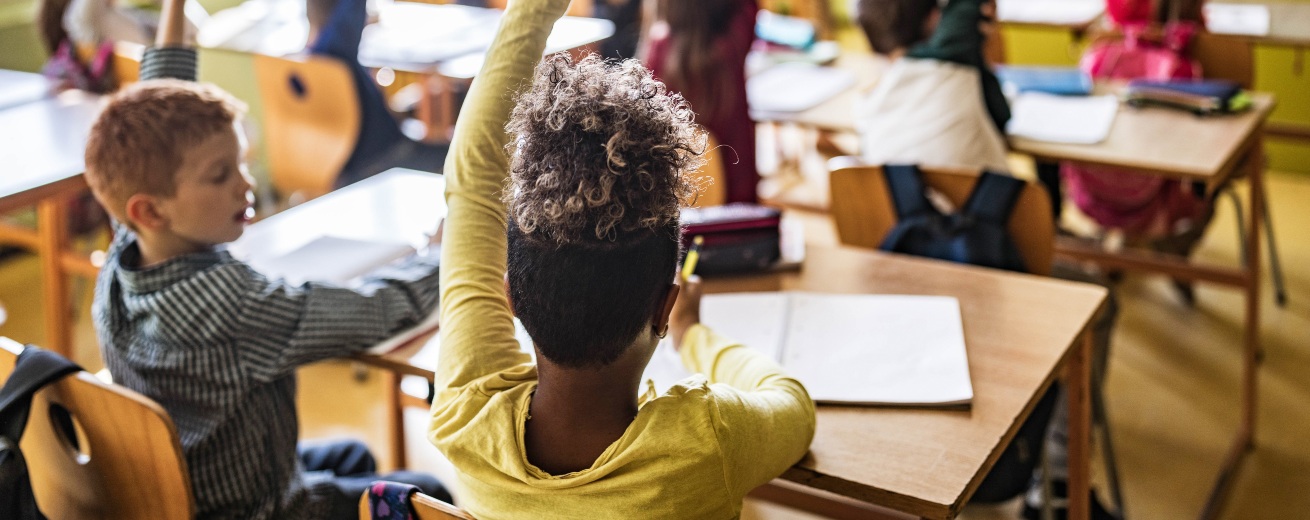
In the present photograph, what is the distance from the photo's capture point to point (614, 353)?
99cm

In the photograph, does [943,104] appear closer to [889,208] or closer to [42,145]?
[889,208]

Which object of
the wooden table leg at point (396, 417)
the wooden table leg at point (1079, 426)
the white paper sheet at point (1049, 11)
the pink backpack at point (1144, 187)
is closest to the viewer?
the wooden table leg at point (1079, 426)

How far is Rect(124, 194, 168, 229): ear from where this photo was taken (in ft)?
4.60

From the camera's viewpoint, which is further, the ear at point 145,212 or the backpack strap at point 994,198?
the backpack strap at point 994,198

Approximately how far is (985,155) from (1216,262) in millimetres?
1589

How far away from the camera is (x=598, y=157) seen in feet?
2.99

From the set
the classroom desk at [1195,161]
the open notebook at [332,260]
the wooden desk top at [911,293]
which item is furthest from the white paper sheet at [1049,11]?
the open notebook at [332,260]

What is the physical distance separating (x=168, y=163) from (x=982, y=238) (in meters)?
1.18

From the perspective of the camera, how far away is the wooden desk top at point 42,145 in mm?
2084

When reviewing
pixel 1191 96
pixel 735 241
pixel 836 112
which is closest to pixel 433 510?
pixel 735 241

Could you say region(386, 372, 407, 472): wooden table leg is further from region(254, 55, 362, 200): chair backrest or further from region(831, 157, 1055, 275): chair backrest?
region(254, 55, 362, 200): chair backrest

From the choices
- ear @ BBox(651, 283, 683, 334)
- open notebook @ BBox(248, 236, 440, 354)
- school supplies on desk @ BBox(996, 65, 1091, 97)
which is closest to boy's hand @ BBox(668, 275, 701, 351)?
ear @ BBox(651, 283, 683, 334)

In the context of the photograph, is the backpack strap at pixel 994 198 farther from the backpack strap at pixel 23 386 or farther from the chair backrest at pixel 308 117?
the chair backrest at pixel 308 117

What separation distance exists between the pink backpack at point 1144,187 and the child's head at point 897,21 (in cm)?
73
